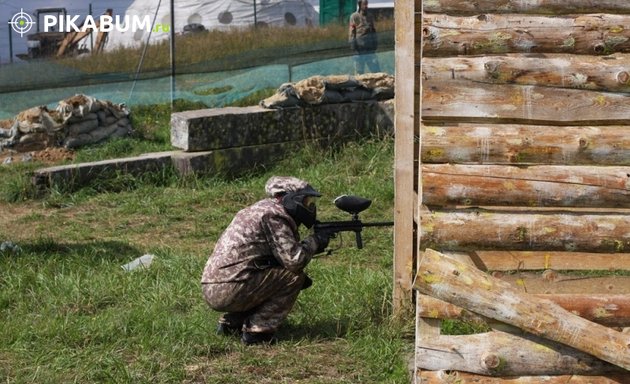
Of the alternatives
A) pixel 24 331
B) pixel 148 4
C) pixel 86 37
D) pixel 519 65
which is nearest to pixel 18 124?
pixel 86 37

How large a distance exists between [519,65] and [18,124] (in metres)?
9.53

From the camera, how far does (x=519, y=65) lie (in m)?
4.99

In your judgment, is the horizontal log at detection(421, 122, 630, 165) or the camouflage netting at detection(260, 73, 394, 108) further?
the camouflage netting at detection(260, 73, 394, 108)

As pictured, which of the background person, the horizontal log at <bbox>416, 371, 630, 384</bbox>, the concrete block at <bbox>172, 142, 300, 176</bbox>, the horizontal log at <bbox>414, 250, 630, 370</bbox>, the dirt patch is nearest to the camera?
the horizontal log at <bbox>414, 250, 630, 370</bbox>

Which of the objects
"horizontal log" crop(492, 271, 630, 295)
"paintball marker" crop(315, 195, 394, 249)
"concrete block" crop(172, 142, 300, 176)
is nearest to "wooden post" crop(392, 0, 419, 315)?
"paintball marker" crop(315, 195, 394, 249)

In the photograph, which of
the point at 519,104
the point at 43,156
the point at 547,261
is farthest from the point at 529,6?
the point at 43,156

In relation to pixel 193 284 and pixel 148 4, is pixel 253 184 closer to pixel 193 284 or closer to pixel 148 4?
pixel 193 284

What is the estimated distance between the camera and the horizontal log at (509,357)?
4.70 meters

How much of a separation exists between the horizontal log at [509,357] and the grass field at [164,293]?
3.86 ft

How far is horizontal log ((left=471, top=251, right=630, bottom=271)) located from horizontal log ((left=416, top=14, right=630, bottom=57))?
0.98 meters

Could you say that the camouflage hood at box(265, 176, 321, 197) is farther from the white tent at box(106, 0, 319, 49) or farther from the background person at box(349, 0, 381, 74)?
the white tent at box(106, 0, 319, 49)

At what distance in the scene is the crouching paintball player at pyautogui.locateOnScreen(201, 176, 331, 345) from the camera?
6.46 metres

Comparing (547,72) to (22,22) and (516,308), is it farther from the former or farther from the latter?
(22,22)

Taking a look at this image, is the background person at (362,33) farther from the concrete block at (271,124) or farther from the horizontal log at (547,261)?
the horizontal log at (547,261)
